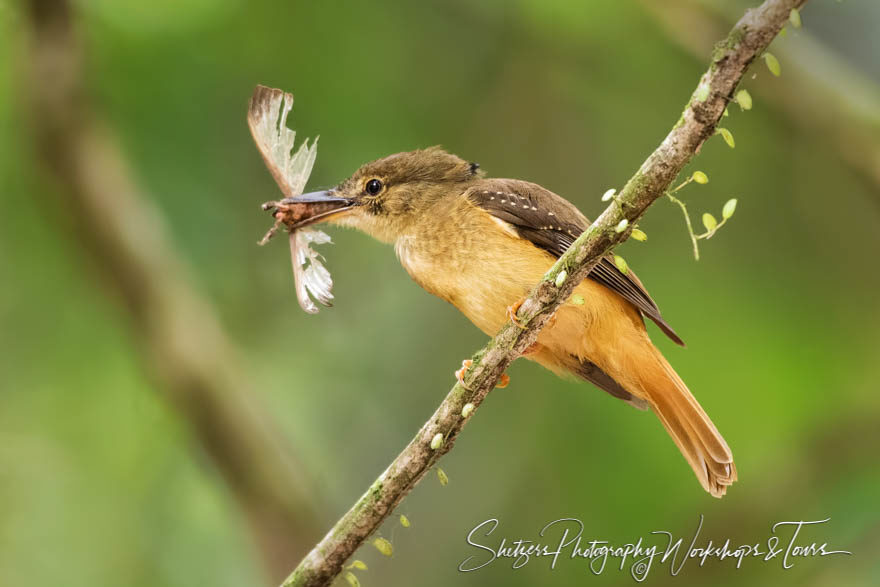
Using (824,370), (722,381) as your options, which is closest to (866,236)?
(824,370)

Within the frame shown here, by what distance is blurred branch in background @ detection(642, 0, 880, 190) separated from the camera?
15.9ft

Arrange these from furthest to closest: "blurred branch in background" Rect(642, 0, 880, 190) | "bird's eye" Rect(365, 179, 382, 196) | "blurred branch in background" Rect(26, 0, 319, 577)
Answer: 1. "blurred branch in background" Rect(26, 0, 319, 577)
2. "blurred branch in background" Rect(642, 0, 880, 190)
3. "bird's eye" Rect(365, 179, 382, 196)

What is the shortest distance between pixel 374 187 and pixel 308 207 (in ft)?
1.51

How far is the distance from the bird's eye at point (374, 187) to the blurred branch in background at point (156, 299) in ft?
5.28

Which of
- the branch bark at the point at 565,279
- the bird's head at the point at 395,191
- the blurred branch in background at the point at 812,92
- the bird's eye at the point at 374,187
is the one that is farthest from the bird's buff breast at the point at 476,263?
the blurred branch in background at the point at 812,92

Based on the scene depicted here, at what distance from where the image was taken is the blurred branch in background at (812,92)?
15.9ft

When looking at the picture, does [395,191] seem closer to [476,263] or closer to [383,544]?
[476,263]

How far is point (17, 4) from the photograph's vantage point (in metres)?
5.12

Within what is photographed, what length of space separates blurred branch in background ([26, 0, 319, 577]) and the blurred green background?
11 centimetres

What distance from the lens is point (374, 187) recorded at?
4.00 m

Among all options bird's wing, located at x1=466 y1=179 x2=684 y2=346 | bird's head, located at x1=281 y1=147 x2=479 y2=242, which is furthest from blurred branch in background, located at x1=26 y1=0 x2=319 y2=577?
bird's wing, located at x1=466 y1=179 x2=684 y2=346

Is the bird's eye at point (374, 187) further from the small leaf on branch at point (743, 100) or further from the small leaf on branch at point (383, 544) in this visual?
the small leaf on branch at point (743, 100)

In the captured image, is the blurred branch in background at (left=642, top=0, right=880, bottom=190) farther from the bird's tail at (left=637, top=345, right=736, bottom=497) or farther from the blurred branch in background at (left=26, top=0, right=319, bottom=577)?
the blurred branch in background at (left=26, top=0, right=319, bottom=577)

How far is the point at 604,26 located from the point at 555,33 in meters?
0.29
